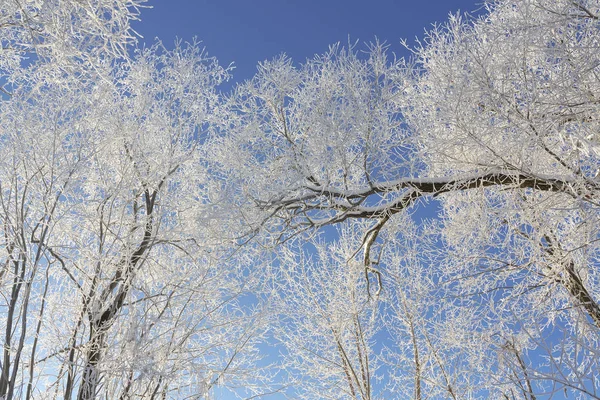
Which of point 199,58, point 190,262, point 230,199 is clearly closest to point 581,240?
point 230,199

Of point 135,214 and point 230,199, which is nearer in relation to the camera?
point 230,199

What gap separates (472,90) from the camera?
4.72 meters

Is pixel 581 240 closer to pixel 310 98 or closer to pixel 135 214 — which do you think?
pixel 310 98

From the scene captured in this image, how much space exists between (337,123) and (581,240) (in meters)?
3.24

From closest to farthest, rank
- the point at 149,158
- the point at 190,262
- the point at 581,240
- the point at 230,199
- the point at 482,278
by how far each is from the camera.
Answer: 1. the point at 190,262
2. the point at 230,199
3. the point at 149,158
4. the point at 581,240
5. the point at 482,278

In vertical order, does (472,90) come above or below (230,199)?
above

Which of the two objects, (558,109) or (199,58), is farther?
(199,58)

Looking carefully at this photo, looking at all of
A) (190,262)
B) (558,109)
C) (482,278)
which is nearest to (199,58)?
(190,262)

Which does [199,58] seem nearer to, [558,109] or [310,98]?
[310,98]

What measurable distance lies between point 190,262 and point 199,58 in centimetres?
286

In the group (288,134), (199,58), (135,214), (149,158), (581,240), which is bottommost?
(581,240)

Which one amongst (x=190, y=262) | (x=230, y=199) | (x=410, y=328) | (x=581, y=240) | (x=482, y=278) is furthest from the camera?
(x=410, y=328)

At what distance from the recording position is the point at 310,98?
636cm

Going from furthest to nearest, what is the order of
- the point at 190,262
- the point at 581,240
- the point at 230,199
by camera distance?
the point at 581,240 < the point at 230,199 < the point at 190,262
